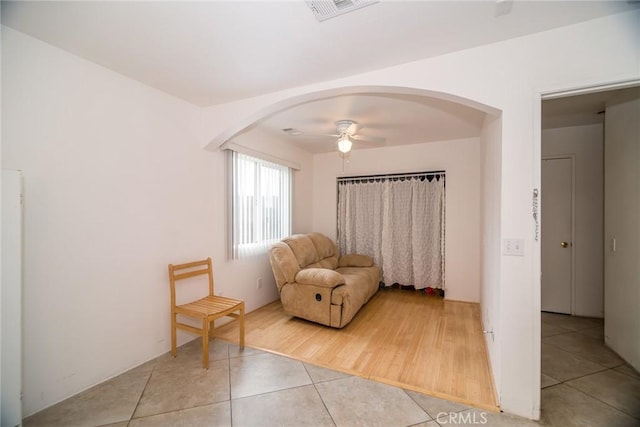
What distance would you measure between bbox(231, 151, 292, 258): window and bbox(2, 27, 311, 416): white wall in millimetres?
621

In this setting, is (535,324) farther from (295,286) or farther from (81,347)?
(81,347)

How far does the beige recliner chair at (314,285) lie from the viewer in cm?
296

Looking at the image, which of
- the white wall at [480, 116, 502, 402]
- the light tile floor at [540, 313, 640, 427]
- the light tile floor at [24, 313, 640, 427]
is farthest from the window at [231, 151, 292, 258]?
the light tile floor at [540, 313, 640, 427]

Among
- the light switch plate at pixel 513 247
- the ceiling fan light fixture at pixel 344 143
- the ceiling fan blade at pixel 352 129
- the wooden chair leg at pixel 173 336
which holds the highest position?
the ceiling fan blade at pixel 352 129

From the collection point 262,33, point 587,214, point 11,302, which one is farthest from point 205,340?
point 587,214

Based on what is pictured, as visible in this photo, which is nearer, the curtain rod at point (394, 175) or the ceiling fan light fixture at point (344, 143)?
the ceiling fan light fixture at point (344, 143)

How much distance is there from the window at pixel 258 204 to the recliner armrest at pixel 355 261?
1039 millimetres

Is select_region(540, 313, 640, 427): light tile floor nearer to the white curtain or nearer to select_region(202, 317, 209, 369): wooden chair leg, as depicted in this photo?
the white curtain

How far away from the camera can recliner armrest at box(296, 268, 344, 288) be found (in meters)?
2.97

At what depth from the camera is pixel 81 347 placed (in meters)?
1.91

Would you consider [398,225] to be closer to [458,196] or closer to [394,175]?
[394,175]

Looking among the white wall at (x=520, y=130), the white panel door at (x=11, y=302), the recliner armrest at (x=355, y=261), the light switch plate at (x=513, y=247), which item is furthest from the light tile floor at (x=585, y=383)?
the white panel door at (x=11, y=302)

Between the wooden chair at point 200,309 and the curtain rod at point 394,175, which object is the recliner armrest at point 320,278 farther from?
the curtain rod at point 394,175

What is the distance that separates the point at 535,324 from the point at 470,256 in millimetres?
2421
